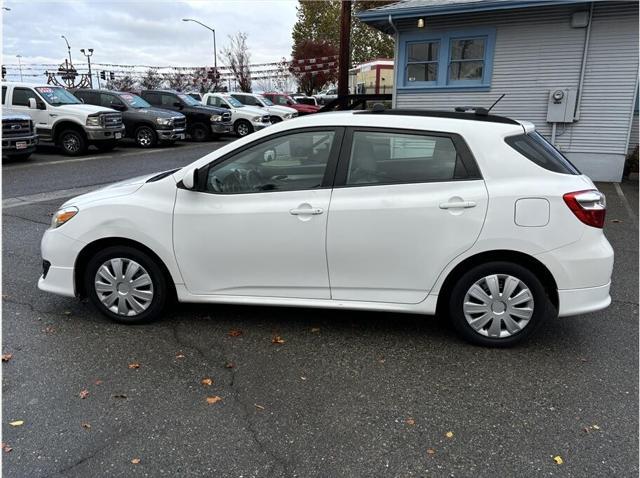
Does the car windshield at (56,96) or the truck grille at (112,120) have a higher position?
the car windshield at (56,96)

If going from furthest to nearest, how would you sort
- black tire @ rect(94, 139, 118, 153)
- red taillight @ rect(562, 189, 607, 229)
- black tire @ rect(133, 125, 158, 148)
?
black tire @ rect(133, 125, 158, 148)
black tire @ rect(94, 139, 118, 153)
red taillight @ rect(562, 189, 607, 229)

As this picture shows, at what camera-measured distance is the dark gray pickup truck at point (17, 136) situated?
12.5 m

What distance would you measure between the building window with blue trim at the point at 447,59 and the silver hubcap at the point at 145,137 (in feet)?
30.8

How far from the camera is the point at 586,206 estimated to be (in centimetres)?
341

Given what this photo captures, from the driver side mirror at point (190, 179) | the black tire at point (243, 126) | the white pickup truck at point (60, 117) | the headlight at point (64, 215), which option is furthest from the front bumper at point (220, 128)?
the driver side mirror at point (190, 179)

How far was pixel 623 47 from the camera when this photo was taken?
1007 centimetres

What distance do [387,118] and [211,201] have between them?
1.41 meters

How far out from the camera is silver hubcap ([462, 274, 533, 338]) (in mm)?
3545

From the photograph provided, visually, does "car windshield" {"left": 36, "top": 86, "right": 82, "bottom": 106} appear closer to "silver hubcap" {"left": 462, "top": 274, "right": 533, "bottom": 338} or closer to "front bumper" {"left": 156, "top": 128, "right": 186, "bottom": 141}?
"front bumper" {"left": 156, "top": 128, "right": 186, "bottom": 141}

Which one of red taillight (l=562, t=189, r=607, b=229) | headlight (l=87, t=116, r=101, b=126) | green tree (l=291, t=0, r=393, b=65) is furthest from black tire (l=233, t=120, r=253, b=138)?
green tree (l=291, t=0, r=393, b=65)

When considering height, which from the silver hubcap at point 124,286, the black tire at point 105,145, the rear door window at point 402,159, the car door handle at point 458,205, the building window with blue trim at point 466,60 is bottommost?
the silver hubcap at point 124,286

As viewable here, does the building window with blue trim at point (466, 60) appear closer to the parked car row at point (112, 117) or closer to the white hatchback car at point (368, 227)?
the parked car row at point (112, 117)

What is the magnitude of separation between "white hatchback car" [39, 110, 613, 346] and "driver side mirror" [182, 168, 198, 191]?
0.01m

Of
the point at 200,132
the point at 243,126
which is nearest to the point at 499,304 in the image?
the point at 200,132
